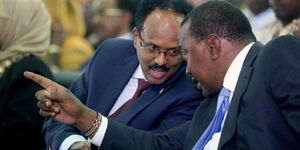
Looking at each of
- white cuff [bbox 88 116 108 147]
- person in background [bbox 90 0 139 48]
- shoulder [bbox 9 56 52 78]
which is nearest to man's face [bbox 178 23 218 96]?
white cuff [bbox 88 116 108 147]

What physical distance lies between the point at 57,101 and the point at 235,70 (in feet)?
3.07

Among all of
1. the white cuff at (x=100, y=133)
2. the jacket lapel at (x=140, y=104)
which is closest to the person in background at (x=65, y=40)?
the jacket lapel at (x=140, y=104)

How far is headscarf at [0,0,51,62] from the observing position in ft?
17.5

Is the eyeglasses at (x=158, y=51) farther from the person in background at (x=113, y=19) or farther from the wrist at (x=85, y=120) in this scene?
the person in background at (x=113, y=19)

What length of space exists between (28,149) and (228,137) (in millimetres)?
1920

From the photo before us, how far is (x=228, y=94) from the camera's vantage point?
3.92m

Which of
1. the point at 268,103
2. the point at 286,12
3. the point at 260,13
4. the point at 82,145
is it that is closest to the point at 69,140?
the point at 82,145

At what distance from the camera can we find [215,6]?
4.03m

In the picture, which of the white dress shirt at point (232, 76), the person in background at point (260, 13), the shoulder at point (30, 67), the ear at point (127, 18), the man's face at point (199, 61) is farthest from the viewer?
the ear at point (127, 18)

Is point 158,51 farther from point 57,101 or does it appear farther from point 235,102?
point 235,102

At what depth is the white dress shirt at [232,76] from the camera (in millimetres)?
3879

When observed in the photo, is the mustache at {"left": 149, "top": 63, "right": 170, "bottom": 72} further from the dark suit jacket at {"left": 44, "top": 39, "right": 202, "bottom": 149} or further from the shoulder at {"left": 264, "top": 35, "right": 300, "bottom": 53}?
the shoulder at {"left": 264, "top": 35, "right": 300, "bottom": 53}

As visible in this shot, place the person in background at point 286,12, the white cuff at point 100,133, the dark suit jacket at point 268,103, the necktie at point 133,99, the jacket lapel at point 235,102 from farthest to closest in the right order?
the person in background at point 286,12 < the necktie at point 133,99 < the white cuff at point 100,133 < the jacket lapel at point 235,102 < the dark suit jacket at point 268,103

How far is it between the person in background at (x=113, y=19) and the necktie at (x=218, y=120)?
4945mm
